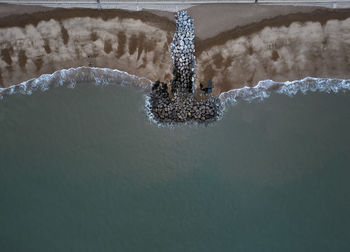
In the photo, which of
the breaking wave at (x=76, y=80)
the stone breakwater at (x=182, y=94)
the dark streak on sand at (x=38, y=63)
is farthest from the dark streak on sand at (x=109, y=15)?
the breaking wave at (x=76, y=80)

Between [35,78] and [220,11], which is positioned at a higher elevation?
[220,11]

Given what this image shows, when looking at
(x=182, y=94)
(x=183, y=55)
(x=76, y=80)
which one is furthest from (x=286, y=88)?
(x=76, y=80)

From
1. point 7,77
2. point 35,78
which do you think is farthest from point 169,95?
point 7,77

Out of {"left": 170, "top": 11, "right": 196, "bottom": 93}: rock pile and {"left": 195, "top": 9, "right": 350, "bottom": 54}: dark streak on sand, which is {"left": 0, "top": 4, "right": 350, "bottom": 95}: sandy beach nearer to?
{"left": 195, "top": 9, "right": 350, "bottom": 54}: dark streak on sand

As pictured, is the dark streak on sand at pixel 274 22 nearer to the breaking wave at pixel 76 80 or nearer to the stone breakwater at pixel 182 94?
the stone breakwater at pixel 182 94

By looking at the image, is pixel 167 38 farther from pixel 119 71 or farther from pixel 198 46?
pixel 119 71

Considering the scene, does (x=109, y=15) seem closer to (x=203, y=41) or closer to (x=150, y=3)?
(x=150, y=3)

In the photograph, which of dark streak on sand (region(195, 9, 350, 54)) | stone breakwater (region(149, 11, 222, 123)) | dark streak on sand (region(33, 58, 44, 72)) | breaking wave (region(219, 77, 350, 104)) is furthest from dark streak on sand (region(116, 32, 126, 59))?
breaking wave (region(219, 77, 350, 104))
